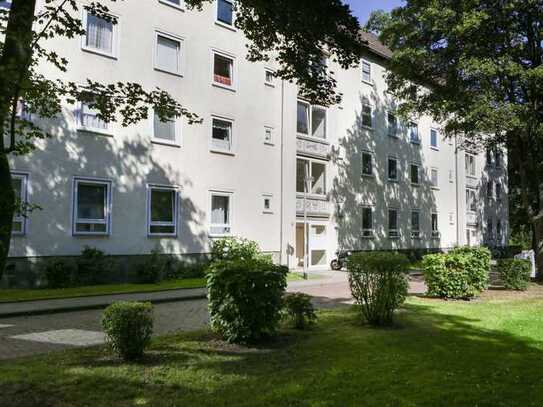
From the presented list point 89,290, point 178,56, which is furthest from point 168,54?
point 89,290

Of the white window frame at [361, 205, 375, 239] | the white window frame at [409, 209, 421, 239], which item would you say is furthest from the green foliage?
the white window frame at [409, 209, 421, 239]

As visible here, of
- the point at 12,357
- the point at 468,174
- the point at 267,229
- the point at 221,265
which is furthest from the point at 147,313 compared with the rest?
A: the point at 468,174

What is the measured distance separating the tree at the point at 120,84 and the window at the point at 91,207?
11124 mm

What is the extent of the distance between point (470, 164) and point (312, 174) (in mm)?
22392

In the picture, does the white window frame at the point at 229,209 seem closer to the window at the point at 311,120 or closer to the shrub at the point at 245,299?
the window at the point at 311,120

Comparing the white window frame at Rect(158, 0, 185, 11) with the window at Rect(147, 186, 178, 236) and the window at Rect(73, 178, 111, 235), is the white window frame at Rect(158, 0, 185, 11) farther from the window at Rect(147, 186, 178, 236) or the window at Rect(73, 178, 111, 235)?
the window at Rect(73, 178, 111, 235)

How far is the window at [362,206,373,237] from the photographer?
3083cm

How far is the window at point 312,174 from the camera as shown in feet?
88.6

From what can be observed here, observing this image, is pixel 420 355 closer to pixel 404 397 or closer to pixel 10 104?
pixel 404 397

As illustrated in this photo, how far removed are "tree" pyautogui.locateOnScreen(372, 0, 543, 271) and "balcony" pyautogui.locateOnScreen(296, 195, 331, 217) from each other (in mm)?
7891

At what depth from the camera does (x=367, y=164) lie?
31562mm

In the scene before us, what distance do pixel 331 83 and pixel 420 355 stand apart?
4121 millimetres

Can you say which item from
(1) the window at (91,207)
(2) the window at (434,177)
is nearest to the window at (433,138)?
(2) the window at (434,177)

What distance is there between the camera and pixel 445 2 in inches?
745
